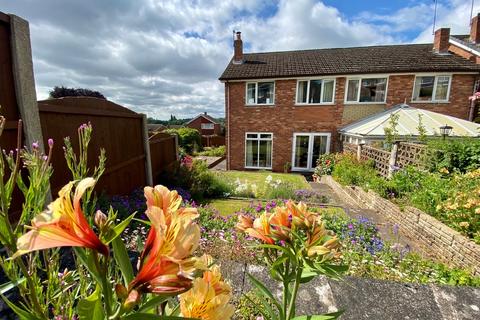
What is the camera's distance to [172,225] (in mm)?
446

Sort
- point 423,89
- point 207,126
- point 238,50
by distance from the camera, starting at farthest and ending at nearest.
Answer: point 207,126 → point 238,50 → point 423,89

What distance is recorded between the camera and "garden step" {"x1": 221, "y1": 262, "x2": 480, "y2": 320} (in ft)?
5.91

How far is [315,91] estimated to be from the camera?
473 inches

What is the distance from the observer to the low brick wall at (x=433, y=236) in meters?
3.28

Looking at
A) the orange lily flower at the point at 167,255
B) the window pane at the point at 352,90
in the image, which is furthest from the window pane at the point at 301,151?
the orange lily flower at the point at 167,255

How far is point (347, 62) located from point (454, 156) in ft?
25.8

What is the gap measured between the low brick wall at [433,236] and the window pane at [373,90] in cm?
742

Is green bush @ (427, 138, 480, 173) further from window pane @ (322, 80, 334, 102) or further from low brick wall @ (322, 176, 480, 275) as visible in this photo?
window pane @ (322, 80, 334, 102)

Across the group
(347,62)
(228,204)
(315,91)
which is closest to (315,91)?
(315,91)

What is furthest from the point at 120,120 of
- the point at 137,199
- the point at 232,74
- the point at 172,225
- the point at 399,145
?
the point at 232,74

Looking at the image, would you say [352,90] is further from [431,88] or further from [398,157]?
[398,157]

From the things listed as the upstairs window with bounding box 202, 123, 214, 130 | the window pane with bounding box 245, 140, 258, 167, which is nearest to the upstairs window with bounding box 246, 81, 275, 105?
the window pane with bounding box 245, 140, 258, 167

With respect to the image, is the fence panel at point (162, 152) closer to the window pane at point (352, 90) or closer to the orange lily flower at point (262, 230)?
the orange lily flower at point (262, 230)

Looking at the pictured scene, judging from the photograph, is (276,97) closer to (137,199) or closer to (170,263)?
(137,199)
